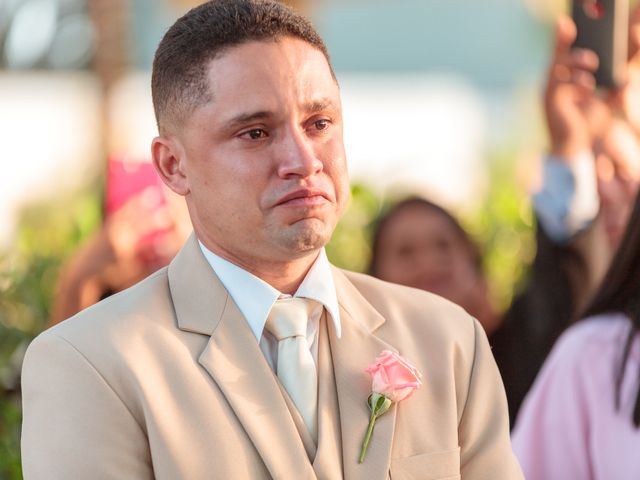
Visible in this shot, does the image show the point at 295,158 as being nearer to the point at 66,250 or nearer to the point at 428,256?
the point at 428,256

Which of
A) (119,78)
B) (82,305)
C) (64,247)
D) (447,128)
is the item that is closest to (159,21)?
(447,128)

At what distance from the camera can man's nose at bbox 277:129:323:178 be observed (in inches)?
98.5

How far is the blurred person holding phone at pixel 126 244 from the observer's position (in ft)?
16.9

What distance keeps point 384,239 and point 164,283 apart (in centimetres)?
352

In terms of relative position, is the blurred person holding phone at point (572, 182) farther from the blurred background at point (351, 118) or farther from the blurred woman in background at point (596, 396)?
the blurred woman in background at point (596, 396)

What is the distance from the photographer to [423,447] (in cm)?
259

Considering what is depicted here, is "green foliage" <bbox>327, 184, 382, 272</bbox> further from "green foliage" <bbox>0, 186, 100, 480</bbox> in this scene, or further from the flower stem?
the flower stem

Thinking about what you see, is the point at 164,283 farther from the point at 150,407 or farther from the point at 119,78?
the point at 119,78

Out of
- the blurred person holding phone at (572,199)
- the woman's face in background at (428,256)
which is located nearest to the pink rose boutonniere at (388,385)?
the blurred person holding phone at (572,199)

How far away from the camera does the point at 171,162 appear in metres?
2.70

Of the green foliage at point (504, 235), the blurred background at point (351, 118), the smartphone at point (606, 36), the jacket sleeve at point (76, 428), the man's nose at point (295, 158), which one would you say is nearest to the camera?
the jacket sleeve at point (76, 428)

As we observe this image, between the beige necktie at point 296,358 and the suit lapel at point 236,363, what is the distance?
0.04 metres

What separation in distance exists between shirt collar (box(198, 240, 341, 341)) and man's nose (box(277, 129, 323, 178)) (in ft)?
0.81

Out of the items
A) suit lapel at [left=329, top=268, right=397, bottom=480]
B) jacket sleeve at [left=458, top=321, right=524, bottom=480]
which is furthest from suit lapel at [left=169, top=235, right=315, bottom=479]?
jacket sleeve at [left=458, top=321, right=524, bottom=480]
